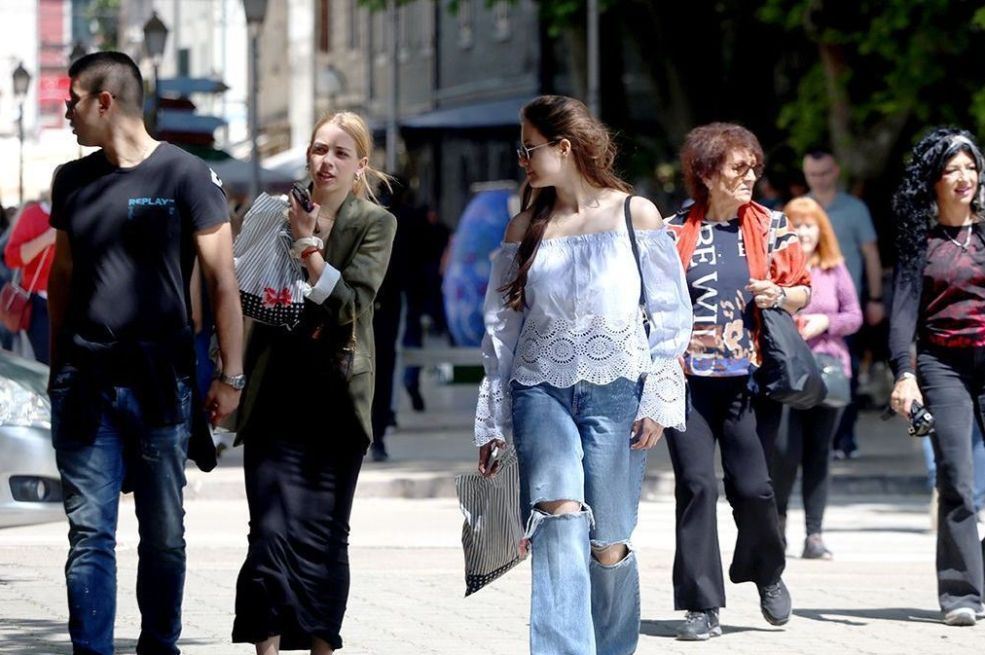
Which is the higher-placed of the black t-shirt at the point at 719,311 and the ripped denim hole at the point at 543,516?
the black t-shirt at the point at 719,311

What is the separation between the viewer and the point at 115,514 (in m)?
6.77

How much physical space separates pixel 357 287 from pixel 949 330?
9.36ft

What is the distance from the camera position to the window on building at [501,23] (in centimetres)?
4431

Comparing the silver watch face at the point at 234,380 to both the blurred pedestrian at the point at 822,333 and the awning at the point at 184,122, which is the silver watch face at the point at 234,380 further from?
the awning at the point at 184,122

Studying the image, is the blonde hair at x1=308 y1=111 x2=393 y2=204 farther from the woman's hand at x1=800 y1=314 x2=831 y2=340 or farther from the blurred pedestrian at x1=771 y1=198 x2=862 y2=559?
the blurred pedestrian at x1=771 y1=198 x2=862 y2=559

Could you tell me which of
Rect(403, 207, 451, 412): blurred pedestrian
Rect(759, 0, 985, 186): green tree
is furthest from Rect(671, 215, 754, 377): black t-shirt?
Rect(759, 0, 985, 186): green tree

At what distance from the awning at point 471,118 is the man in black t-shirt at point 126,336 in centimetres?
2639

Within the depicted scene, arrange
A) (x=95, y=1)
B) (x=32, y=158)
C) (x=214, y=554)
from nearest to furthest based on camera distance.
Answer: (x=214, y=554) < (x=32, y=158) < (x=95, y=1)

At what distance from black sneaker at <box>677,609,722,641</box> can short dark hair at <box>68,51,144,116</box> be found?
2.86 m

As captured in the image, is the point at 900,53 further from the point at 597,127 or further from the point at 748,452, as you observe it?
the point at 597,127

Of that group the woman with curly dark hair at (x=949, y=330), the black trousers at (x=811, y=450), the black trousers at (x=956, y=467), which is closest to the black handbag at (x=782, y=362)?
the woman with curly dark hair at (x=949, y=330)

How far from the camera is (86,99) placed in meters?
6.80

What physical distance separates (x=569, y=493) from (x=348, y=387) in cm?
79

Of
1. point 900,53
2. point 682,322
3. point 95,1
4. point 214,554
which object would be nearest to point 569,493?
point 682,322
